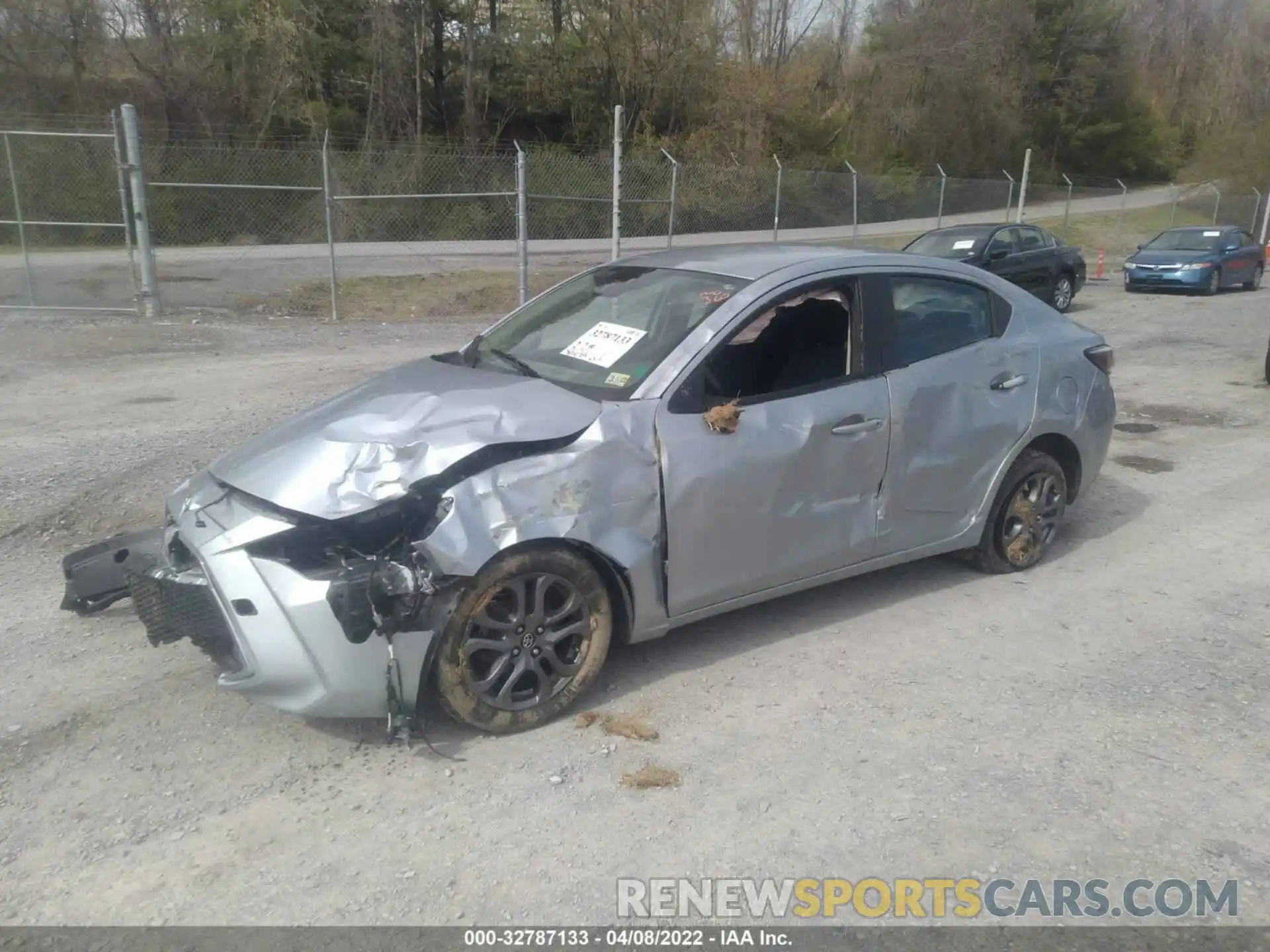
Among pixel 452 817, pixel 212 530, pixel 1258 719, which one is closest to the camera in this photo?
pixel 452 817

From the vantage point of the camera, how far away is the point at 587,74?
33.6 m

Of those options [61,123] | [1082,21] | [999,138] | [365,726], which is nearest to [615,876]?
[365,726]

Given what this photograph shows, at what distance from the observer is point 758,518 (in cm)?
416

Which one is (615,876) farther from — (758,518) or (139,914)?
(758,518)

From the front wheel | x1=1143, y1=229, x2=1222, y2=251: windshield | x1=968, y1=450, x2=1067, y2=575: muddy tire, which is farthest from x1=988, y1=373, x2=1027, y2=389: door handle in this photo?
x1=1143, y1=229, x2=1222, y2=251: windshield

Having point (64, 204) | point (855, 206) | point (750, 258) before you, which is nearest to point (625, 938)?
point (750, 258)

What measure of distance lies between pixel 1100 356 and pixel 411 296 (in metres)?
13.4

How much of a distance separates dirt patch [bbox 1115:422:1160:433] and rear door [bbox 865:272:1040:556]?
4.06 meters

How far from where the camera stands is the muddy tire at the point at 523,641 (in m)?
3.52

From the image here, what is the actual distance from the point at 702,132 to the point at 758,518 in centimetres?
2970

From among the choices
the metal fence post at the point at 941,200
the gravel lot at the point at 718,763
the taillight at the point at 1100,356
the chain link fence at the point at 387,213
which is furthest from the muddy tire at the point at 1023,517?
the metal fence post at the point at 941,200

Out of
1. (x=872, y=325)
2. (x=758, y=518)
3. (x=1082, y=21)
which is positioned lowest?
(x=758, y=518)

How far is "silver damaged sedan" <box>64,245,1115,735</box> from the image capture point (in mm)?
3418

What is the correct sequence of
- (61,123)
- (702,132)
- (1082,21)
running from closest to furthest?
(61,123) → (702,132) → (1082,21)
